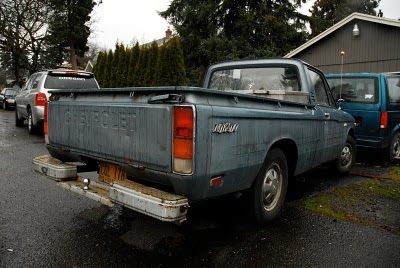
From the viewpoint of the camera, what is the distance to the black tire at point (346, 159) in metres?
6.14

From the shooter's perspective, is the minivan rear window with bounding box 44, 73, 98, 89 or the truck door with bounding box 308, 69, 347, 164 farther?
the minivan rear window with bounding box 44, 73, 98, 89

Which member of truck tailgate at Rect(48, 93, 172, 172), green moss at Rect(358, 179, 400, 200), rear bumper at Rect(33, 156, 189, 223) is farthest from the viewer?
green moss at Rect(358, 179, 400, 200)

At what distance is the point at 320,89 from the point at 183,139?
10.4ft

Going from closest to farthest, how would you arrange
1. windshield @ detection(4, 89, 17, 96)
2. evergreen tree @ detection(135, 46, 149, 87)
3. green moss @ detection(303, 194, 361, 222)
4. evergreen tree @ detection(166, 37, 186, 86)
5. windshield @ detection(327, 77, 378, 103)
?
green moss @ detection(303, 194, 361, 222)
windshield @ detection(327, 77, 378, 103)
evergreen tree @ detection(166, 37, 186, 86)
evergreen tree @ detection(135, 46, 149, 87)
windshield @ detection(4, 89, 17, 96)

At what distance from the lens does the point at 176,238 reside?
11.2ft

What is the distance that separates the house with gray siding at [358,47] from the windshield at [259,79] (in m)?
10.9

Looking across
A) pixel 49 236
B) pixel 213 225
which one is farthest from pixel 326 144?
pixel 49 236

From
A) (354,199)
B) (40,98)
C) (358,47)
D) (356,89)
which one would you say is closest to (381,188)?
(354,199)

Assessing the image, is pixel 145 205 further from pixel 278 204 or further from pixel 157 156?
pixel 278 204

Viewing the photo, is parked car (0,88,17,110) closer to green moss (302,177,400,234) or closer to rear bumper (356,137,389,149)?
rear bumper (356,137,389,149)

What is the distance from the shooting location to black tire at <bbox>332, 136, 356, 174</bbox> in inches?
242

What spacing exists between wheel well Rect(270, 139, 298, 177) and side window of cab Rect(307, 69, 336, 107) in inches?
42.0

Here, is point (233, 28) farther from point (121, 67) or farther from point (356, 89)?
point (356, 89)

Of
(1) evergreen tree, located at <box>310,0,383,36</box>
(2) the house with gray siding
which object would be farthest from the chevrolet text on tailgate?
(1) evergreen tree, located at <box>310,0,383,36</box>
